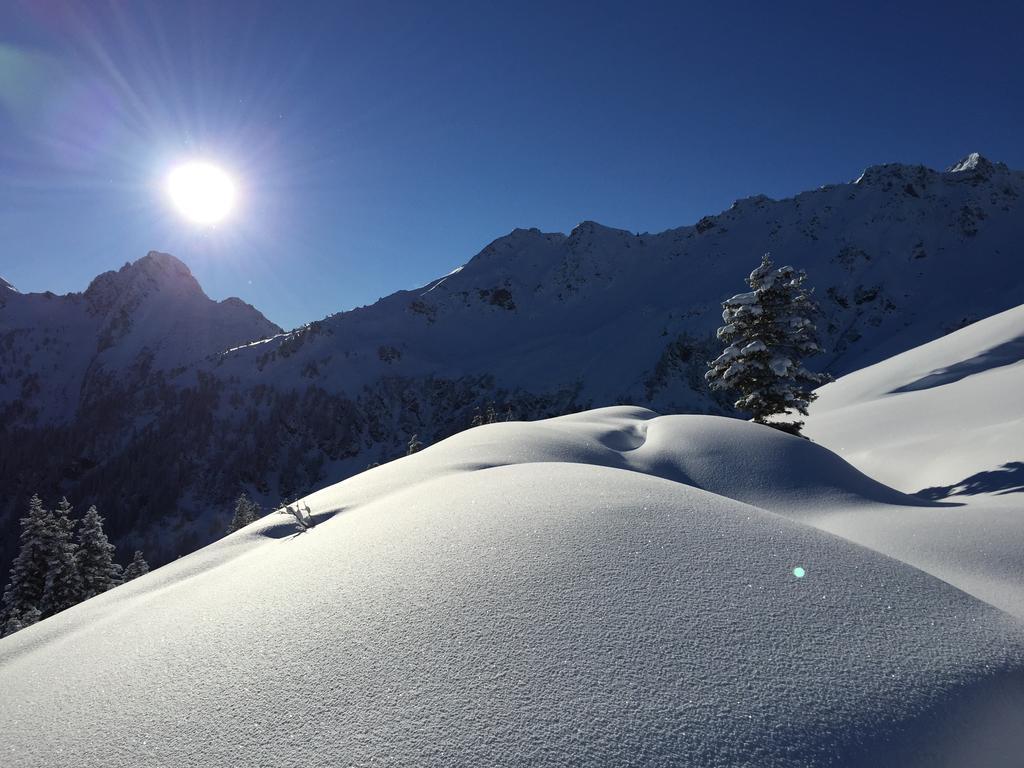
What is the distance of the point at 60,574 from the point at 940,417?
40.1 metres

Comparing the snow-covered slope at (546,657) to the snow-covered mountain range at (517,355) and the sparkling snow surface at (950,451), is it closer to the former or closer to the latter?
the sparkling snow surface at (950,451)

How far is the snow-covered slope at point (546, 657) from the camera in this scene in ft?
7.10

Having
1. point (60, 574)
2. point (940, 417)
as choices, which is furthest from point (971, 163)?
point (60, 574)

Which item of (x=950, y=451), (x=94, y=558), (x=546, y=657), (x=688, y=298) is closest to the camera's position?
(x=546, y=657)

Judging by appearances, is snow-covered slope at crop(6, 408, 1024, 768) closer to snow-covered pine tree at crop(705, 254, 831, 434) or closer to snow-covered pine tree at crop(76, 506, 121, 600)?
snow-covered pine tree at crop(705, 254, 831, 434)

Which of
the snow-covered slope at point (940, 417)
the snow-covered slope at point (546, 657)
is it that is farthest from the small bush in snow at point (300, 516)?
the snow-covered slope at point (940, 417)

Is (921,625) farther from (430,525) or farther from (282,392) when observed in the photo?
(282,392)

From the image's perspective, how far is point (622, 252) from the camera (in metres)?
193

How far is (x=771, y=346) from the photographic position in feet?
53.0

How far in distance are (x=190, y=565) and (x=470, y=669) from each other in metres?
5.55

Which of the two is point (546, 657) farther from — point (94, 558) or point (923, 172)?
point (923, 172)

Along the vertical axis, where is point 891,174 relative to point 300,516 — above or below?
above

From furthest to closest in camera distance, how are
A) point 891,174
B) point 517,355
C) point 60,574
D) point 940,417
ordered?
point 891,174 < point 517,355 < point 60,574 < point 940,417

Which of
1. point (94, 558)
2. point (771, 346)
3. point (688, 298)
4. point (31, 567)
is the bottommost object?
point (94, 558)
